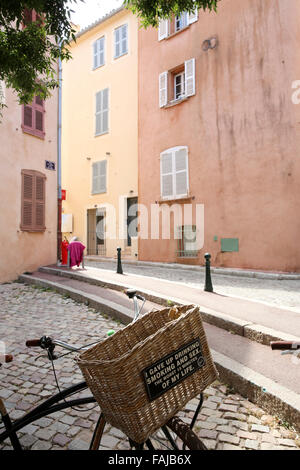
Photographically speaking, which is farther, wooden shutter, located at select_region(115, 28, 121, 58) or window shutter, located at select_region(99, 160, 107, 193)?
window shutter, located at select_region(99, 160, 107, 193)

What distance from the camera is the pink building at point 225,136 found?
10.4 m

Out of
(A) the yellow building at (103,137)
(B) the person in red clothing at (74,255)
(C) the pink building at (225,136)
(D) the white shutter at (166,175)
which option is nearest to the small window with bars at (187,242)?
(C) the pink building at (225,136)

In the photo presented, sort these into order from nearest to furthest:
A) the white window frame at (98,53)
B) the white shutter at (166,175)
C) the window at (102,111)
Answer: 1. the white shutter at (166,175)
2. the window at (102,111)
3. the white window frame at (98,53)

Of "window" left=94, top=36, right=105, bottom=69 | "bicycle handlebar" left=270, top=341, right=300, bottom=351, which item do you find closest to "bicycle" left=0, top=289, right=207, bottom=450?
"bicycle handlebar" left=270, top=341, right=300, bottom=351

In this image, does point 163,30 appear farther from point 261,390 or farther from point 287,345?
point 287,345

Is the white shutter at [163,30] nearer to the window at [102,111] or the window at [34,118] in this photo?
the window at [102,111]

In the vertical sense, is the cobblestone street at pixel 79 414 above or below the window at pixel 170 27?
below

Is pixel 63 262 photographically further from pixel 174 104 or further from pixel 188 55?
pixel 188 55

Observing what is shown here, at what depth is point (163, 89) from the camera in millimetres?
13648

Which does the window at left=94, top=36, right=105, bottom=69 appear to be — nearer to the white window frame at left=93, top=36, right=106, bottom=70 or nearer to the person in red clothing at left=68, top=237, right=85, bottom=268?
the white window frame at left=93, top=36, right=106, bottom=70

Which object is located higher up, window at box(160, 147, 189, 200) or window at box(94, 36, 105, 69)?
window at box(94, 36, 105, 69)

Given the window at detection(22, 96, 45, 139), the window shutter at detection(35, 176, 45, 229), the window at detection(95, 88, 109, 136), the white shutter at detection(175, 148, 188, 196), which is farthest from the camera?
the window at detection(95, 88, 109, 136)

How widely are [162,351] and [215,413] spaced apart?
158cm

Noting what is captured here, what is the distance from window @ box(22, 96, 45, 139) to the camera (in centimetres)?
1057
